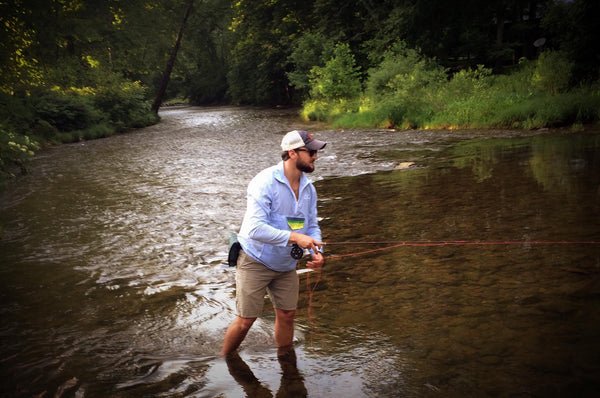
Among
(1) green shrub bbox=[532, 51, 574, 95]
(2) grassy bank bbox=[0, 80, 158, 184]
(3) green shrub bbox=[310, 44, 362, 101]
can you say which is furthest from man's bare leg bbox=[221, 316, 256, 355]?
(3) green shrub bbox=[310, 44, 362, 101]

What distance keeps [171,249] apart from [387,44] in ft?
89.0

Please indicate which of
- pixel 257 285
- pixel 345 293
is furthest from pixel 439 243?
pixel 257 285

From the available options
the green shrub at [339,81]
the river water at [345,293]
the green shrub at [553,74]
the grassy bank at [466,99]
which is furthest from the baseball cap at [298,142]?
the green shrub at [339,81]

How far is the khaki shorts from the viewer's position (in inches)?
169

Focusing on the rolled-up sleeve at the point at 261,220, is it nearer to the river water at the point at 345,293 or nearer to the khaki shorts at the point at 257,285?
the khaki shorts at the point at 257,285

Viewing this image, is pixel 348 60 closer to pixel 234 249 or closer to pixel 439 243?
pixel 439 243

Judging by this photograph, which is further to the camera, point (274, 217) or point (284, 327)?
point (284, 327)

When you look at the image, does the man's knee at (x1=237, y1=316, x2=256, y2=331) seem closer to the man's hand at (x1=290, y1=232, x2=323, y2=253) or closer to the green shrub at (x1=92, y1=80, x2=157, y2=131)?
the man's hand at (x1=290, y1=232, x2=323, y2=253)

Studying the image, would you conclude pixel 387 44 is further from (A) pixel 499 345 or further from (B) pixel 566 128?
(A) pixel 499 345

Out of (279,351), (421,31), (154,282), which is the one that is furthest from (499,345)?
(421,31)

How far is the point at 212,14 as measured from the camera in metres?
55.2

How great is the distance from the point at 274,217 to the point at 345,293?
196 centimetres

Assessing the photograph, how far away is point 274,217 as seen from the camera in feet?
13.8

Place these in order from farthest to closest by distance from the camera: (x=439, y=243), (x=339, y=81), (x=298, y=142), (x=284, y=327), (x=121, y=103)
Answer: (x=121, y=103) < (x=339, y=81) < (x=439, y=243) < (x=284, y=327) < (x=298, y=142)
